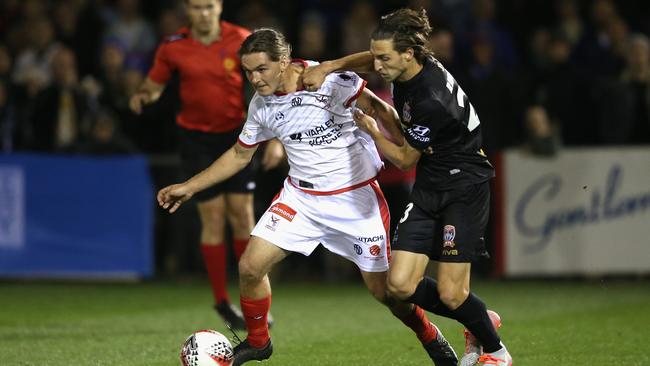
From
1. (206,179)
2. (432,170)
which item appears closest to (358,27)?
(206,179)

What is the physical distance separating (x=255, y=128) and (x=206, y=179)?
407 mm

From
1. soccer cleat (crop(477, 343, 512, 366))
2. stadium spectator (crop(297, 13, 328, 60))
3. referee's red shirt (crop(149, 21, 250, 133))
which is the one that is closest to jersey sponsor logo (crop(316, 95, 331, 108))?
soccer cleat (crop(477, 343, 512, 366))

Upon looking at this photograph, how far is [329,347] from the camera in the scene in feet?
24.8

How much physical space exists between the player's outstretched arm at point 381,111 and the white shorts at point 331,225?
1.35ft

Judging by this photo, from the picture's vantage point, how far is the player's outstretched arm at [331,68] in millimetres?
6422

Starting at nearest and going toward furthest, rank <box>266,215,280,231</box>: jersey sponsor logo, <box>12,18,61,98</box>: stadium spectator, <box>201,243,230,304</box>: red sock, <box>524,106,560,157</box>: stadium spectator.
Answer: <box>266,215,280,231</box>: jersey sponsor logo → <box>201,243,230,304</box>: red sock → <box>524,106,560,157</box>: stadium spectator → <box>12,18,61,98</box>: stadium spectator

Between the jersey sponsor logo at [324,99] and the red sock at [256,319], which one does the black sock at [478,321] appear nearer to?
the red sock at [256,319]

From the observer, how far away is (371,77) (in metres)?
12.1

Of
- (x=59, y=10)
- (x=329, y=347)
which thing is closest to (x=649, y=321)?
(x=329, y=347)

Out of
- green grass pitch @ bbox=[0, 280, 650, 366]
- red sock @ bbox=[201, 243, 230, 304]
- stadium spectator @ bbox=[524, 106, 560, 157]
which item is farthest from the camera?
stadium spectator @ bbox=[524, 106, 560, 157]

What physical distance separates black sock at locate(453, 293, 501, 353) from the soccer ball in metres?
1.30

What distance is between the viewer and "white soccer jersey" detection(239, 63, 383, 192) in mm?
6574

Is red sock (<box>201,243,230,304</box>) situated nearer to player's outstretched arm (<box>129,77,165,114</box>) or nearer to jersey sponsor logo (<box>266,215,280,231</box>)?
player's outstretched arm (<box>129,77,165,114</box>)

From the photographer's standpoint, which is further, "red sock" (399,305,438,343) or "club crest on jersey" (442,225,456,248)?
"red sock" (399,305,438,343)
